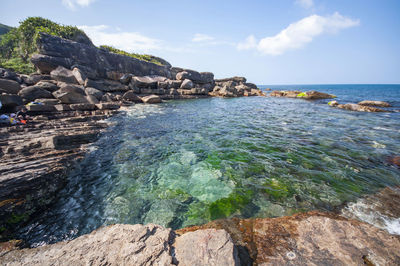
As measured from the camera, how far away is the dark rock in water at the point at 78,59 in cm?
2011

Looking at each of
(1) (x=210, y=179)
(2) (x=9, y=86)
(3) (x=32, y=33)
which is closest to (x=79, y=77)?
(2) (x=9, y=86)

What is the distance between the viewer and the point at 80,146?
7.14 meters

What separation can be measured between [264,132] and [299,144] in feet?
7.81

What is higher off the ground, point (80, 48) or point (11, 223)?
point (80, 48)

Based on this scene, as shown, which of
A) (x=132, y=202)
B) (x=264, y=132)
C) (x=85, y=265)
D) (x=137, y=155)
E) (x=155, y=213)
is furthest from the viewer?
(x=264, y=132)

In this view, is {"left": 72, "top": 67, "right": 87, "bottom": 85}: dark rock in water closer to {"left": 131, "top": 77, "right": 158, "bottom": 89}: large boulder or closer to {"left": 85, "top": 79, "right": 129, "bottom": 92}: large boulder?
{"left": 85, "top": 79, "right": 129, "bottom": 92}: large boulder

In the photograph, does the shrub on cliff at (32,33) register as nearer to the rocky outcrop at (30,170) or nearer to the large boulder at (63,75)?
the large boulder at (63,75)

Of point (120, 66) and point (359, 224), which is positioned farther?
point (120, 66)

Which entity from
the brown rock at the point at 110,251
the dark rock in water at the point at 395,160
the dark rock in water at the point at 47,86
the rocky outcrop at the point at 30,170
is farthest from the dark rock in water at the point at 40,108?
the dark rock in water at the point at 395,160

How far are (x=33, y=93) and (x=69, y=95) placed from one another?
7.70ft

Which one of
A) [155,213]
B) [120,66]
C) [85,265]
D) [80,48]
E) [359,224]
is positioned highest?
[80,48]

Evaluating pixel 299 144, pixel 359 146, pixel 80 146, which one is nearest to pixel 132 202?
pixel 80 146

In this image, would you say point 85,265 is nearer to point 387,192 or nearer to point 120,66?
point 387,192

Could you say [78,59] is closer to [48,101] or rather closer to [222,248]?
[48,101]
